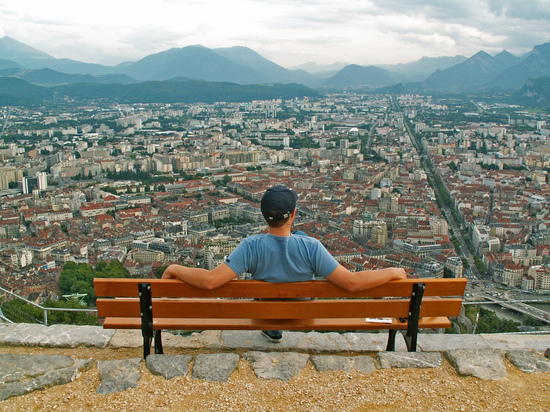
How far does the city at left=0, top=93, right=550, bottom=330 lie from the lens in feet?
42.3

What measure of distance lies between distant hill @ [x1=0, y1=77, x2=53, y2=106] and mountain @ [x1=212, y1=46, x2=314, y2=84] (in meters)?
72.0

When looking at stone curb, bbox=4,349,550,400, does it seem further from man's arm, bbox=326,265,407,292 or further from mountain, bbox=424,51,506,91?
mountain, bbox=424,51,506,91

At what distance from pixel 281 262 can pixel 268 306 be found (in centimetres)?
15

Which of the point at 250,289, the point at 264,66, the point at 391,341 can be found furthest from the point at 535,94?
the point at 264,66

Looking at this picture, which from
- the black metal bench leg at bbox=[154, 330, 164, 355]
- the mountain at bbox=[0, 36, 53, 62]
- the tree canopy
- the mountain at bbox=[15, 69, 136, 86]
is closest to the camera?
the black metal bench leg at bbox=[154, 330, 164, 355]

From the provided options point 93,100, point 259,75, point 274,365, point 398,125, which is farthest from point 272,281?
point 259,75

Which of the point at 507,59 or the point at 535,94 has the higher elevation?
the point at 507,59

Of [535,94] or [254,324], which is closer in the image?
[254,324]

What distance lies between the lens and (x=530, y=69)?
4102 inches

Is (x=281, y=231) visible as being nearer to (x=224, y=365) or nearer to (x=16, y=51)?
(x=224, y=365)

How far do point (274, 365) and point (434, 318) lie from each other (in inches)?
24.2

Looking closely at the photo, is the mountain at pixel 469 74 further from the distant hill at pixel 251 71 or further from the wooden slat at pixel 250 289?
the wooden slat at pixel 250 289

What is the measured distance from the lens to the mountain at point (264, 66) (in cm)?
14650

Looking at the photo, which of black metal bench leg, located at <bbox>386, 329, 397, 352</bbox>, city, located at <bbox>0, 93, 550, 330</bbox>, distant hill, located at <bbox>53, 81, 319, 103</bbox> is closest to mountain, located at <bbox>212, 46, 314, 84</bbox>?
distant hill, located at <bbox>53, 81, 319, 103</bbox>
